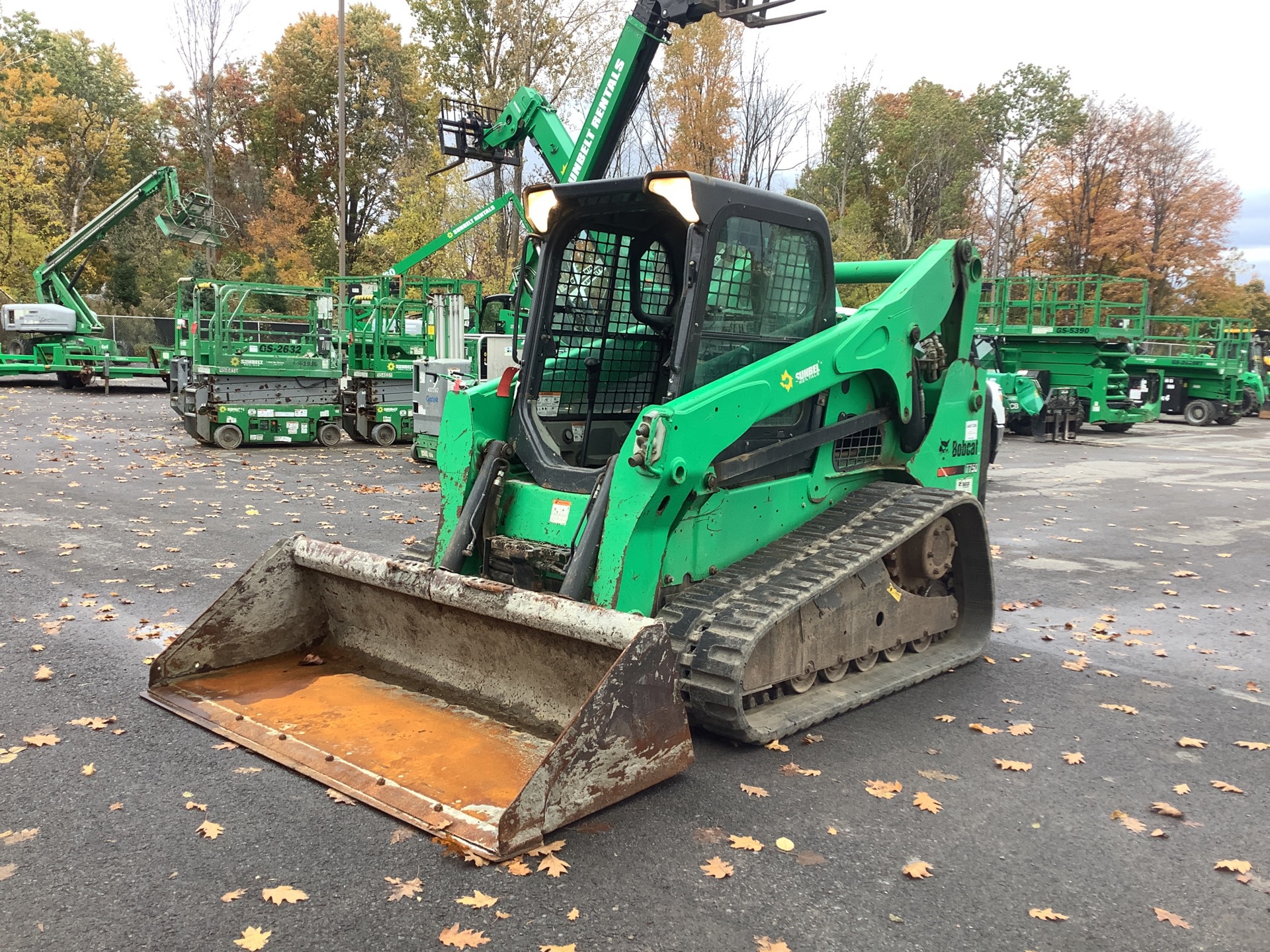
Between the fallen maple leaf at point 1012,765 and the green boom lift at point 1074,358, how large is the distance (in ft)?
65.4

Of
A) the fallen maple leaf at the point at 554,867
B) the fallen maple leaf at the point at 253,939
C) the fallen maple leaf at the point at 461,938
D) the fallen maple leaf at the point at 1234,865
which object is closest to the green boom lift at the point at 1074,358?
the fallen maple leaf at the point at 1234,865

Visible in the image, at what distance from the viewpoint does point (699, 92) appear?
28719mm

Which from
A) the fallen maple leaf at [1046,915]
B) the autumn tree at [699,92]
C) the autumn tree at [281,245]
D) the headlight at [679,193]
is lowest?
the fallen maple leaf at [1046,915]

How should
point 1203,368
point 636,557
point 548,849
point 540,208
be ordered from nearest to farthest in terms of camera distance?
point 548,849, point 636,557, point 540,208, point 1203,368

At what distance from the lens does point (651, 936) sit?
3.19 m

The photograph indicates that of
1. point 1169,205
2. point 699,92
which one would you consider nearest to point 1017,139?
point 1169,205

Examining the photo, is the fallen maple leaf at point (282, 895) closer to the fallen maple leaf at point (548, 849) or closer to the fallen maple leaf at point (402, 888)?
the fallen maple leaf at point (402, 888)

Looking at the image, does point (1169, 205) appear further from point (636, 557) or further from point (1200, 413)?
point (636, 557)

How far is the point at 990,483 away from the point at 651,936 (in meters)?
12.9

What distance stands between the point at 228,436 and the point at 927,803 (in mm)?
14631

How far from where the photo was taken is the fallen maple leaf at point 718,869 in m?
3.56

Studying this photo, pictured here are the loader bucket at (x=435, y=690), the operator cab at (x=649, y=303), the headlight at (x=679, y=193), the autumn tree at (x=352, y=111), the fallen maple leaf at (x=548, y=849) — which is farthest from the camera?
the autumn tree at (x=352, y=111)

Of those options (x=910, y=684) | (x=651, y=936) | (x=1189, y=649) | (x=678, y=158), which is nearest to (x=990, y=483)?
(x=1189, y=649)

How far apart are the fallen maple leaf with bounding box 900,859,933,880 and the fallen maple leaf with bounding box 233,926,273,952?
7.17 ft
